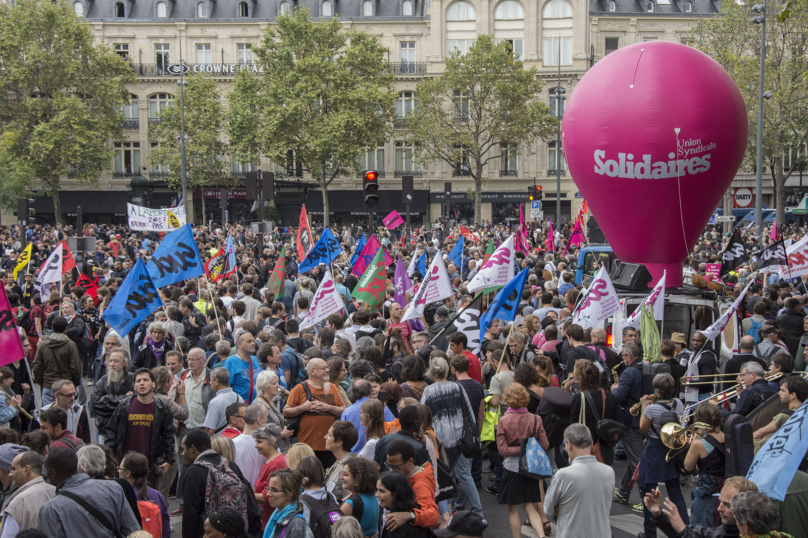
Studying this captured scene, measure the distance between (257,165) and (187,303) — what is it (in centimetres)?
4080

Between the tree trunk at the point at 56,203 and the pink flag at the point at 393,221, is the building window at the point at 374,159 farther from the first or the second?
the pink flag at the point at 393,221

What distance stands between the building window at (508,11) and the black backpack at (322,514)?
50.4 meters

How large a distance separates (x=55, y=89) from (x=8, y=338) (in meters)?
43.8

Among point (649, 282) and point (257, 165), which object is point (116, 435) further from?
point (257, 165)

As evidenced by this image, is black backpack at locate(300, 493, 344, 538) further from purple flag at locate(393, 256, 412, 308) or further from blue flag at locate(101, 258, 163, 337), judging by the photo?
purple flag at locate(393, 256, 412, 308)

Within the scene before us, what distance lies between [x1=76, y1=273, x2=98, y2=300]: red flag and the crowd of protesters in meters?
2.97

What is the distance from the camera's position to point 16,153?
46281 millimetres

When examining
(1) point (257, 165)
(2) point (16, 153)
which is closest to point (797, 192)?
(1) point (257, 165)

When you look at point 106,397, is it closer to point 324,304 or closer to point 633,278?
point 324,304

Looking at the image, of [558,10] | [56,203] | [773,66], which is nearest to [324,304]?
[773,66]

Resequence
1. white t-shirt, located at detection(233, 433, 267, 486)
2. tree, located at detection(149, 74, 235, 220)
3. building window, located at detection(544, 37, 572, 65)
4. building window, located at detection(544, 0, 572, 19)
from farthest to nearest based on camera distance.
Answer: building window, located at detection(544, 37, 572, 65) < building window, located at detection(544, 0, 572, 19) < tree, located at detection(149, 74, 235, 220) < white t-shirt, located at detection(233, 433, 267, 486)

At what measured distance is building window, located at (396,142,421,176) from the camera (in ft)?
177

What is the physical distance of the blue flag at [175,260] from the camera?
37.9 ft

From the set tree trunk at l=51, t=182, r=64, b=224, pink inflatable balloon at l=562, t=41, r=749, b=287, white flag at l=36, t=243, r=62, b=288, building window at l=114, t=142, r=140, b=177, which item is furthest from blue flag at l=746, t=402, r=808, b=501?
building window at l=114, t=142, r=140, b=177
